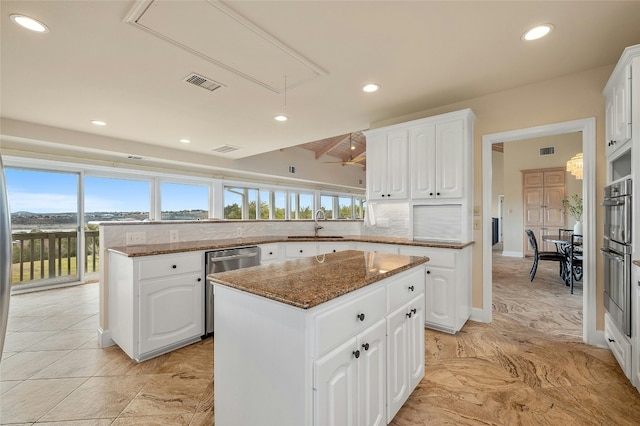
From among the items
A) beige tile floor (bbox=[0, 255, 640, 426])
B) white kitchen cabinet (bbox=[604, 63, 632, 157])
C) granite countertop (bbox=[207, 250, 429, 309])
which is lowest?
beige tile floor (bbox=[0, 255, 640, 426])

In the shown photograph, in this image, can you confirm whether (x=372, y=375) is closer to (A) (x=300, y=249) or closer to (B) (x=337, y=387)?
(B) (x=337, y=387)

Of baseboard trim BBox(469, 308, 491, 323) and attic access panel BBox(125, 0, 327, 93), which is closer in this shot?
attic access panel BBox(125, 0, 327, 93)

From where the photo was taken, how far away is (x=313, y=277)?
4.73 feet

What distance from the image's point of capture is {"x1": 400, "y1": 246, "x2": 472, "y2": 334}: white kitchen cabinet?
284 centimetres

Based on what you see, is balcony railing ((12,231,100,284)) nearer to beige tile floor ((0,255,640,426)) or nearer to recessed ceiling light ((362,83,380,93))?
beige tile floor ((0,255,640,426))

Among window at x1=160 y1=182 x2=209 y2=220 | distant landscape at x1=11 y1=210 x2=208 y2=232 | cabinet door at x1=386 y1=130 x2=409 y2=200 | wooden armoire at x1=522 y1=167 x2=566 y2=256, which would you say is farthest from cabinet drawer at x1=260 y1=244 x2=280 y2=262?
wooden armoire at x1=522 y1=167 x2=566 y2=256

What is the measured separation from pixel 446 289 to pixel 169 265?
2639mm

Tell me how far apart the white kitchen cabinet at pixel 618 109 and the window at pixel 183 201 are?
675cm

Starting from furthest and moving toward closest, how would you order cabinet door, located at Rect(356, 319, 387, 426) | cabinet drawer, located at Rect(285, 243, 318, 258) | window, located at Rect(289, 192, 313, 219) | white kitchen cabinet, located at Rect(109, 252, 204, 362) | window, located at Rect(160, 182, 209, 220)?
window, located at Rect(289, 192, 313, 219) → window, located at Rect(160, 182, 209, 220) → cabinet drawer, located at Rect(285, 243, 318, 258) → white kitchen cabinet, located at Rect(109, 252, 204, 362) → cabinet door, located at Rect(356, 319, 387, 426)

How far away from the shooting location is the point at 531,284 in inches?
188

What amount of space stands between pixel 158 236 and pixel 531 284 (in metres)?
5.63

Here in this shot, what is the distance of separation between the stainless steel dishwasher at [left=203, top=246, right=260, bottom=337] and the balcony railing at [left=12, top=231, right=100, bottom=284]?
3947mm

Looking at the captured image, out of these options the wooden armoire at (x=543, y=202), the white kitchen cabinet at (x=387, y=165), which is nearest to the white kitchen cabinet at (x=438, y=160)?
the white kitchen cabinet at (x=387, y=165)

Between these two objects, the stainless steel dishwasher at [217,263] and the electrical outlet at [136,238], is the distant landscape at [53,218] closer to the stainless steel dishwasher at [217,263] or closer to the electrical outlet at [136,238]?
the electrical outlet at [136,238]
